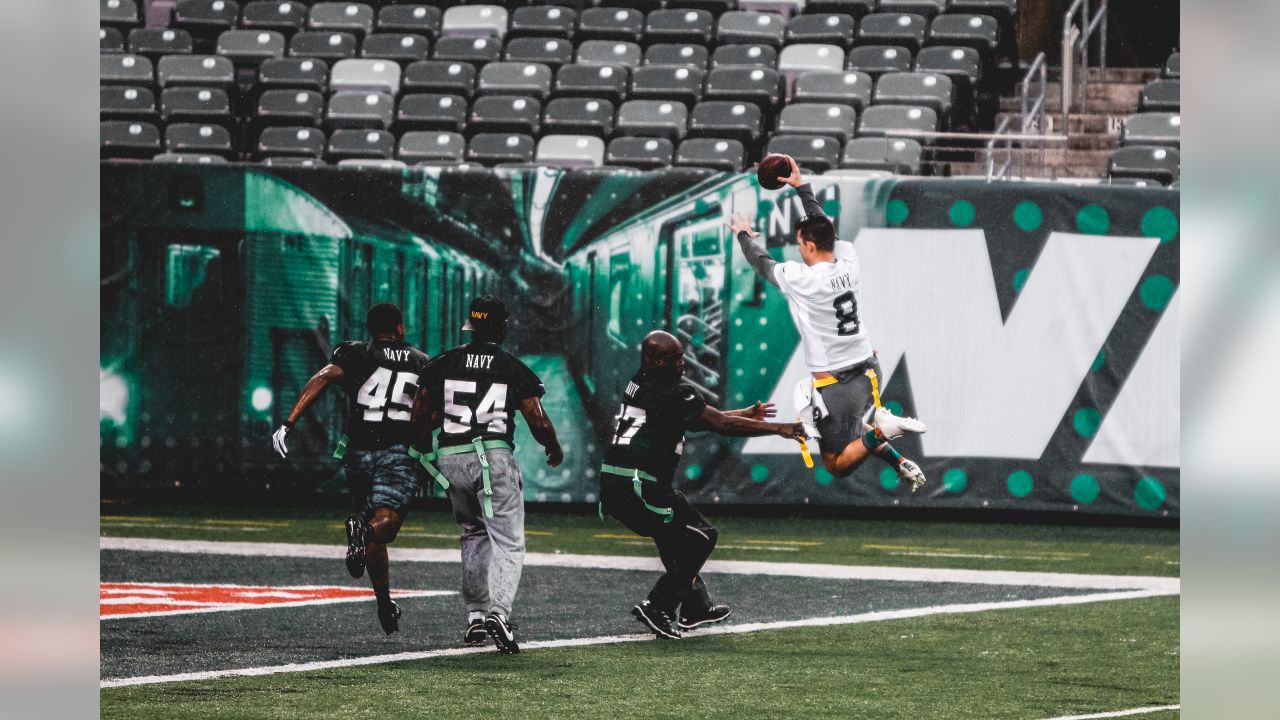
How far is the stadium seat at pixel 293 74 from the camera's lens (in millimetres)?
19033

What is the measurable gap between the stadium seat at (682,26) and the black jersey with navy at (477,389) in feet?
37.5

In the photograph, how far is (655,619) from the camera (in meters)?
9.44

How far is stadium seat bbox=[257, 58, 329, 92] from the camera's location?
62.4ft

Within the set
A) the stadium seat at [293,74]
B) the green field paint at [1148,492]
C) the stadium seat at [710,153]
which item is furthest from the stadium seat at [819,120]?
the stadium seat at [293,74]

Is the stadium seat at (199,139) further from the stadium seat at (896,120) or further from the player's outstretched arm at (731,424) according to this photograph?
the player's outstretched arm at (731,424)

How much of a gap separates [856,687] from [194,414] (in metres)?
9.85

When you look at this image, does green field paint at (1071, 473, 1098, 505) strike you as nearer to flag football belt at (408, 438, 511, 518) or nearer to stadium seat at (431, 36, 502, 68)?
flag football belt at (408, 438, 511, 518)

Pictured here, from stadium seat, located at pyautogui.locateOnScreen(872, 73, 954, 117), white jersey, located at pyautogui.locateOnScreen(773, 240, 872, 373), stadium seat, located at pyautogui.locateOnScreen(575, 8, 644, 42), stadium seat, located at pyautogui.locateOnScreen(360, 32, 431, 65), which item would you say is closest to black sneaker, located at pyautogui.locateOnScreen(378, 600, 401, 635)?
white jersey, located at pyautogui.locateOnScreen(773, 240, 872, 373)

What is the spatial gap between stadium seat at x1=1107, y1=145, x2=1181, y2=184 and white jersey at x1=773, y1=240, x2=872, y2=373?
8.27 metres

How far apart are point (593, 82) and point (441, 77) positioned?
1.81 metres
